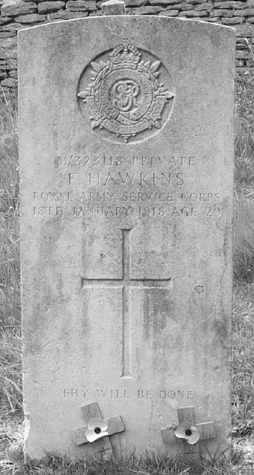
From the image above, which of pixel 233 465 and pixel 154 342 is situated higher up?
pixel 154 342

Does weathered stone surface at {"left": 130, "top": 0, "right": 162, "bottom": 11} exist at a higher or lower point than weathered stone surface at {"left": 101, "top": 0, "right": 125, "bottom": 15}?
higher

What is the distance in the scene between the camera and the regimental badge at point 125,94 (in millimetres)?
2840

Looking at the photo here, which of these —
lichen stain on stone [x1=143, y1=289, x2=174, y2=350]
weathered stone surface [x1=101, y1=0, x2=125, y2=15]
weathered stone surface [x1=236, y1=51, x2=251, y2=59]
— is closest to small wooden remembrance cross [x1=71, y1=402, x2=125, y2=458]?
lichen stain on stone [x1=143, y1=289, x2=174, y2=350]

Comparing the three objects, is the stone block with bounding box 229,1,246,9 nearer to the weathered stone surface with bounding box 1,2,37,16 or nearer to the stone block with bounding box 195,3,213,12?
the stone block with bounding box 195,3,213,12

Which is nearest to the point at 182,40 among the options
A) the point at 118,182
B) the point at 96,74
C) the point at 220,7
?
the point at 96,74

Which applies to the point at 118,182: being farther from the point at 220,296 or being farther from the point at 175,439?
the point at 175,439

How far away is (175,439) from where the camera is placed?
120 inches

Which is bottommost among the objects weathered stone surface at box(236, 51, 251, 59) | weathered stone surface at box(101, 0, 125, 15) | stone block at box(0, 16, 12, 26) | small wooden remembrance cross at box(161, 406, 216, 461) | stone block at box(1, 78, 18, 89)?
small wooden remembrance cross at box(161, 406, 216, 461)

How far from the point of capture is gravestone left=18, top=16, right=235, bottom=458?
9.32ft

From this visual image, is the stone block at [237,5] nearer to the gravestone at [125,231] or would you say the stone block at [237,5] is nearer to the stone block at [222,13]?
the stone block at [222,13]

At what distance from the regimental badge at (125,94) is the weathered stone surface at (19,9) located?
565 centimetres

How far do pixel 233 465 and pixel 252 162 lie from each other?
3.64m

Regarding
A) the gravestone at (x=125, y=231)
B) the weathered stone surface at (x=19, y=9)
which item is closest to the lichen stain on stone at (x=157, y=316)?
the gravestone at (x=125, y=231)

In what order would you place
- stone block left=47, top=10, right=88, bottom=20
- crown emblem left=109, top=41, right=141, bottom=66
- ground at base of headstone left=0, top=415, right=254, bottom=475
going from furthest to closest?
1. stone block left=47, top=10, right=88, bottom=20
2. ground at base of headstone left=0, top=415, right=254, bottom=475
3. crown emblem left=109, top=41, right=141, bottom=66
